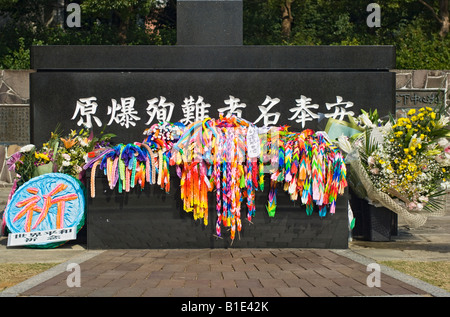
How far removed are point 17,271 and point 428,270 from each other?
437cm

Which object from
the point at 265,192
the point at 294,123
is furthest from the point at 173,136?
the point at 294,123

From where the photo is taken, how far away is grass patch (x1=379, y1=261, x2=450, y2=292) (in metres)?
6.51

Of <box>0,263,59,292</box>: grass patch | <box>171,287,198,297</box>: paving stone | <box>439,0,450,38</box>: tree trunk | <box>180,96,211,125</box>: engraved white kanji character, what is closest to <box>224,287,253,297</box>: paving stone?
<box>171,287,198,297</box>: paving stone

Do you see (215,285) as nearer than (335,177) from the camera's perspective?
Yes

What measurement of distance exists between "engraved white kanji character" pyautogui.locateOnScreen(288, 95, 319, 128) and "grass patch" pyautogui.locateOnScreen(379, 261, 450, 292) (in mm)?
4033

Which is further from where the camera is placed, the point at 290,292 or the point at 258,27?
the point at 258,27

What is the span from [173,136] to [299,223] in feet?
6.78

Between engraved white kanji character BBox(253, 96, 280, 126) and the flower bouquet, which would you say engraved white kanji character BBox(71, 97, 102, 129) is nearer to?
engraved white kanji character BBox(253, 96, 280, 126)

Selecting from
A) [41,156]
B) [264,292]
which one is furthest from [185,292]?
[41,156]

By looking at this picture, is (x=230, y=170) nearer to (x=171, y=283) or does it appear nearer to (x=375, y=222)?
(x=375, y=222)

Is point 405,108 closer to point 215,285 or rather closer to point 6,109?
point 6,109

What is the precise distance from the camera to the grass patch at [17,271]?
654 cm

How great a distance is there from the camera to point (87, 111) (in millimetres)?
11102

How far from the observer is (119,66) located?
36.4 feet
